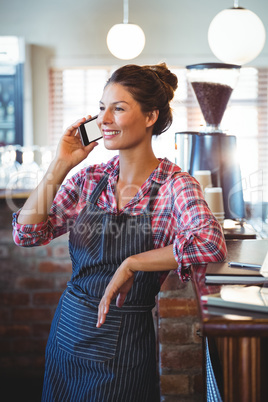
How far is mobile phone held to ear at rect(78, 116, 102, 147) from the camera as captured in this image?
5.07 ft

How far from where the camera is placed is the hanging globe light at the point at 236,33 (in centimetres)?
332

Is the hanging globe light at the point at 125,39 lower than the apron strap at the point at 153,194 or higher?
higher

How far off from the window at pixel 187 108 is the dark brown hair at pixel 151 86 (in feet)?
16.8

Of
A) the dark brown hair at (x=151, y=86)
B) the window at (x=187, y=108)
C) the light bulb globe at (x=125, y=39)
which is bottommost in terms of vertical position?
the dark brown hair at (x=151, y=86)

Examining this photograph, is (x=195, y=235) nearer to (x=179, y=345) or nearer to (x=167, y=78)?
(x=167, y=78)

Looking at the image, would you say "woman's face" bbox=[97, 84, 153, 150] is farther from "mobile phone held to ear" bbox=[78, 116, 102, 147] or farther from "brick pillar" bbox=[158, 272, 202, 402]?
"brick pillar" bbox=[158, 272, 202, 402]

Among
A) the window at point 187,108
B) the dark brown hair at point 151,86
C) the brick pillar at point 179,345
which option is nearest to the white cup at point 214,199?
the brick pillar at point 179,345

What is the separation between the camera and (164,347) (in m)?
1.97

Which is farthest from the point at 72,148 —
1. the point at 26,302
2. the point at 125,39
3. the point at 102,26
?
the point at 102,26

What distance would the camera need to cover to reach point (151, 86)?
57.0 inches

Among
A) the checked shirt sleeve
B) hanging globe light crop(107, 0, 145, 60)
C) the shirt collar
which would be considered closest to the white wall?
hanging globe light crop(107, 0, 145, 60)

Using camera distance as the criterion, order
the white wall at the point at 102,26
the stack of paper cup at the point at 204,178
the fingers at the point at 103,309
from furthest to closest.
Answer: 1. the white wall at the point at 102,26
2. the stack of paper cup at the point at 204,178
3. the fingers at the point at 103,309

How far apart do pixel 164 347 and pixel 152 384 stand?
570 mm

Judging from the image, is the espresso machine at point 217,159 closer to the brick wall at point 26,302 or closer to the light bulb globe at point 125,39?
the brick wall at point 26,302
